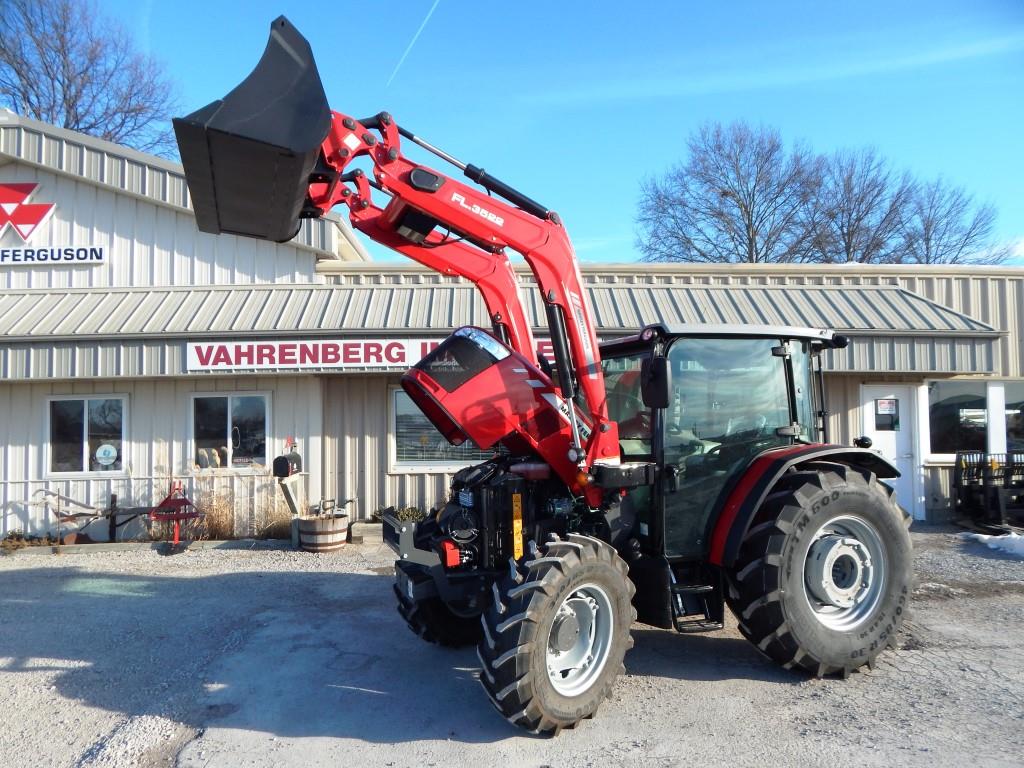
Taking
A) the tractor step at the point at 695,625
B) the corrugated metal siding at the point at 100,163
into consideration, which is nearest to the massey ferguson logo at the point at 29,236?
the corrugated metal siding at the point at 100,163

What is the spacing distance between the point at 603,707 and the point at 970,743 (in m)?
1.89

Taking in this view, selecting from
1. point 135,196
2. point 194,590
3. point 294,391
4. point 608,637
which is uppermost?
point 135,196

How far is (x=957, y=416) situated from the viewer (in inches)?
451

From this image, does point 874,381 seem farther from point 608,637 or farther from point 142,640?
point 142,640

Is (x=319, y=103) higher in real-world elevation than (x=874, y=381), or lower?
higher

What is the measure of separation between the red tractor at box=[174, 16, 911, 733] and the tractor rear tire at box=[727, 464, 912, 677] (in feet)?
0.04

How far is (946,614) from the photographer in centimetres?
616

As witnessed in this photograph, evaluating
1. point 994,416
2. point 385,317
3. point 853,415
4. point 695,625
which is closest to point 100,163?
point 385,317

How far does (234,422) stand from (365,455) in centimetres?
197

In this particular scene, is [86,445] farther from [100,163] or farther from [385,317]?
[385,317]

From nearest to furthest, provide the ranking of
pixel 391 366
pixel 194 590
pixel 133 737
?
pixel 133 737
pixel 194 590
pixel 391 366

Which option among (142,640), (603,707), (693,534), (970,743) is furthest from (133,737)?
(970,743)

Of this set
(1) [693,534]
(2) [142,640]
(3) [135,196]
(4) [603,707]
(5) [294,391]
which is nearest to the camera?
(4) [603,707]

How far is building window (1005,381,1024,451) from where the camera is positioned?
11.6 m
